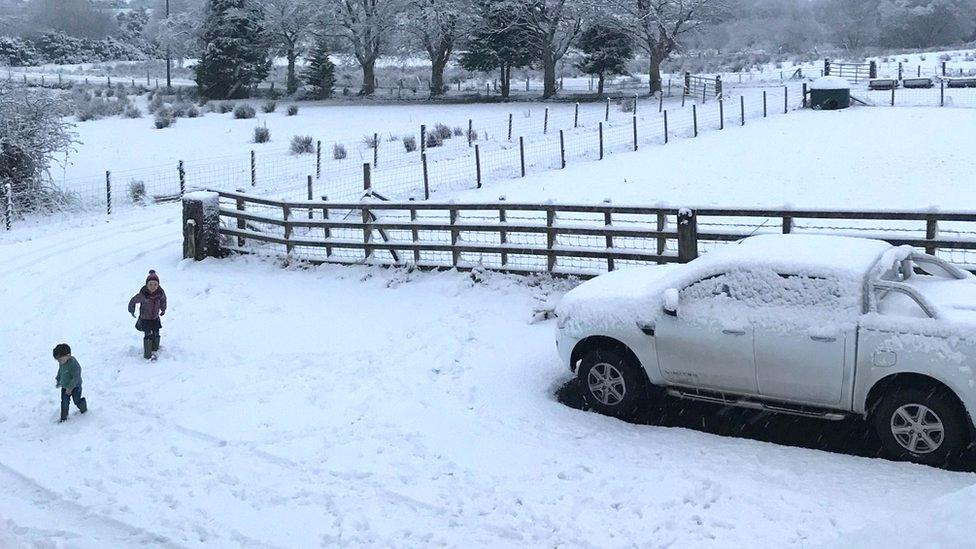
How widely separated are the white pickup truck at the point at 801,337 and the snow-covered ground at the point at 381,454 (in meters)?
0.40

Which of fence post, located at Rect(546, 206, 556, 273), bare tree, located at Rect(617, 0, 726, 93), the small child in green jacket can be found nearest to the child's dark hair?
the small child in green jacket

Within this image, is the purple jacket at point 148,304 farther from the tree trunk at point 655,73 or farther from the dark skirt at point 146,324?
the tree trunk at point 655,73

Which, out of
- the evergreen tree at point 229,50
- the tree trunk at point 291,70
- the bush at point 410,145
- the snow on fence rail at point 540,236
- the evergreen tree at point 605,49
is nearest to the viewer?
the snow on fence rail at point 540,236

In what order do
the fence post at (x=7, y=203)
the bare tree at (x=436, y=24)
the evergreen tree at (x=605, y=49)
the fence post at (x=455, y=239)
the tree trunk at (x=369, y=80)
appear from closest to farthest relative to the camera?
the fence post at (x=455, y=239), the fence post at (x=7, y=203), the evergreen tree at (x=605, y=49), the bare tree at (x=436, y=24), the tree trunk at (x=369, y=80)

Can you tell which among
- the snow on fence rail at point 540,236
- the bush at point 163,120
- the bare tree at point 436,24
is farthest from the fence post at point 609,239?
the bare tree at point 436,24

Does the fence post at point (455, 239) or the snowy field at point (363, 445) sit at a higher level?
the fence post at point (455, 239)

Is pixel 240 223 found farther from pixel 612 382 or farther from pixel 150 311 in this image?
pixel 612 382

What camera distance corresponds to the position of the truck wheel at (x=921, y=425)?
7.52m

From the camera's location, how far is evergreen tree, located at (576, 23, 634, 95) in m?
50.9

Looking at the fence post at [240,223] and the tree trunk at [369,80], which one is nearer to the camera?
the fence post at [240,223]

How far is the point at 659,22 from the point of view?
5025 cm

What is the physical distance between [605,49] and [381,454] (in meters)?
44.9

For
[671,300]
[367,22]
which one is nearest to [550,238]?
[671,300]

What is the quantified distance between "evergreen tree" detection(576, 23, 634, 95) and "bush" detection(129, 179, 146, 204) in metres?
30.1
